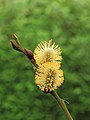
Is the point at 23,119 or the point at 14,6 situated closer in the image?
the point at 23,119

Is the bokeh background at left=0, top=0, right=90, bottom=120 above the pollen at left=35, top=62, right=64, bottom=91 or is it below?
above

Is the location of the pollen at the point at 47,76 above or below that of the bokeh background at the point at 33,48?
below

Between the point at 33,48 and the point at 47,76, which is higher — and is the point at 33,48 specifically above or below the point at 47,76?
above

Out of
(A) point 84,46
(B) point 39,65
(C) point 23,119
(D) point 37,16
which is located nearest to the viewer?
(B) point 39,65

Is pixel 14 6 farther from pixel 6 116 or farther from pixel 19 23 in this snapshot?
pixel 6 116

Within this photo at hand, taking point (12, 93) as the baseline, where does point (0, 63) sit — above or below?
above

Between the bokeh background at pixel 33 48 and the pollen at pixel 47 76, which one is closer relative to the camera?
the pollen at pixel 47 76

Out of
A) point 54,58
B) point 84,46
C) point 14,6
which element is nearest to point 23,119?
point 84,46

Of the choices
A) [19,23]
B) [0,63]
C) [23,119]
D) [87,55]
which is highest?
[19,23]
